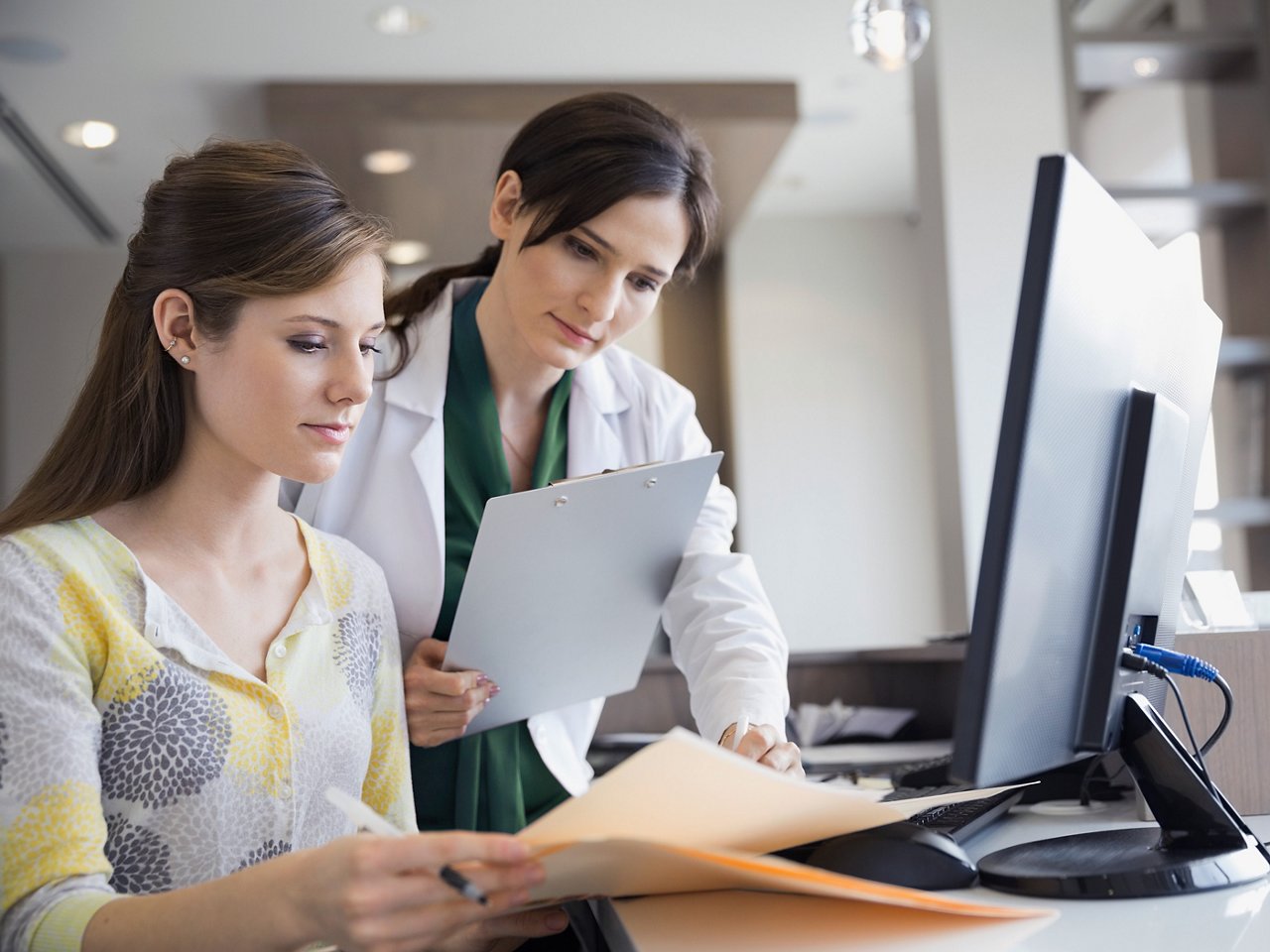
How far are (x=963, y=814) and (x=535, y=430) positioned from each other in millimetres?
835

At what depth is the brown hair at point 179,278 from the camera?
46.1 inches

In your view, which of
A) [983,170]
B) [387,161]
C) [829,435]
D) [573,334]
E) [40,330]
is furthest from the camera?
[40,330]

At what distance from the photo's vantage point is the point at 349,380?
46.8 inches

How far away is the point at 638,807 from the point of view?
2.12ft

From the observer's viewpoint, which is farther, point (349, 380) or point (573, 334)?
point (573, 334)

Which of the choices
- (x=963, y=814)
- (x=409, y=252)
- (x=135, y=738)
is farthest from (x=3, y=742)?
(x=409, y=252)

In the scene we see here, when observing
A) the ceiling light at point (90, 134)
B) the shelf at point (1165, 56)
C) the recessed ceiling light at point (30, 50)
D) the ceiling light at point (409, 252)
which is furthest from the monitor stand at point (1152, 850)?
the ceiling light at point (409, 252)

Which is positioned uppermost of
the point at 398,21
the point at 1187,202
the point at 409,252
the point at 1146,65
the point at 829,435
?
the point at 398,21

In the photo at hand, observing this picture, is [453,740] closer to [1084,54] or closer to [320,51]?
[1084,54]

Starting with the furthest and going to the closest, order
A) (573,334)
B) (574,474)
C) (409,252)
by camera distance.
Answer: (409,252), (574,474), (573,334)

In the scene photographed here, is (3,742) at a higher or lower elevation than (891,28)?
lower

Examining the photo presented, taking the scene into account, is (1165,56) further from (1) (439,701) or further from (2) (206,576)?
(2) (206,576)

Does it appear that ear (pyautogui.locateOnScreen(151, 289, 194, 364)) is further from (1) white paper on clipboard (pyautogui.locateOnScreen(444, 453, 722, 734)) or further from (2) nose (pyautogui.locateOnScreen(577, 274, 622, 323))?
(2) nose (pyautogui.locateOnScreen(577, 274, 622, 323))

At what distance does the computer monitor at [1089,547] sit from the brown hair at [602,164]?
0.67m
